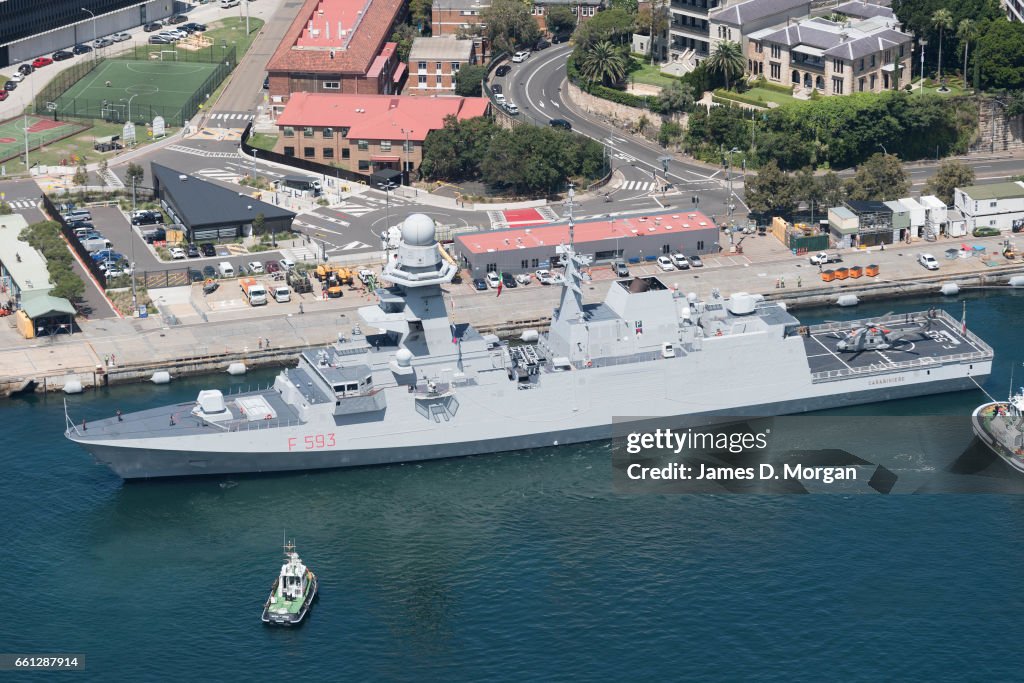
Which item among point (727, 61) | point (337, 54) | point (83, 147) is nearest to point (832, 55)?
point (727, 61)

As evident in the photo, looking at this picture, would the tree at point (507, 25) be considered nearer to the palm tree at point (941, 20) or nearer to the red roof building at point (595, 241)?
the palm tree at point (941, 20)

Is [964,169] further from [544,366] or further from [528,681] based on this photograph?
[528,681]

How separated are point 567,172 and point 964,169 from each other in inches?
1415

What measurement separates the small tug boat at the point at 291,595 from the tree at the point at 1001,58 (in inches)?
3924


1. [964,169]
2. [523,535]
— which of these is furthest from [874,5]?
[523,535]

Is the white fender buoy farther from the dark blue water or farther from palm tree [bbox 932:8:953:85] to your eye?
palm tree [bbox 932:8:953:85]

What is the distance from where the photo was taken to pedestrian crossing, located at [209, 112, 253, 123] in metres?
172

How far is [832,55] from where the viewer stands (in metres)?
158

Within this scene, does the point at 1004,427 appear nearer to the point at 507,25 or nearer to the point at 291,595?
the point at 291,595

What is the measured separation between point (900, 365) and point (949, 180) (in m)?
37.0

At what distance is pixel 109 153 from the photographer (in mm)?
162250

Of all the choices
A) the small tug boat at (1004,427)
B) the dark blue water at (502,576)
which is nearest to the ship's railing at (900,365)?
the small tug boat at (1004,427)

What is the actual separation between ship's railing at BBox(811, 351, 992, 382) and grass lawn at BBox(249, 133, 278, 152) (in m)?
73.1

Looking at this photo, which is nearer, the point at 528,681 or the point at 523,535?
the point at 528,681
